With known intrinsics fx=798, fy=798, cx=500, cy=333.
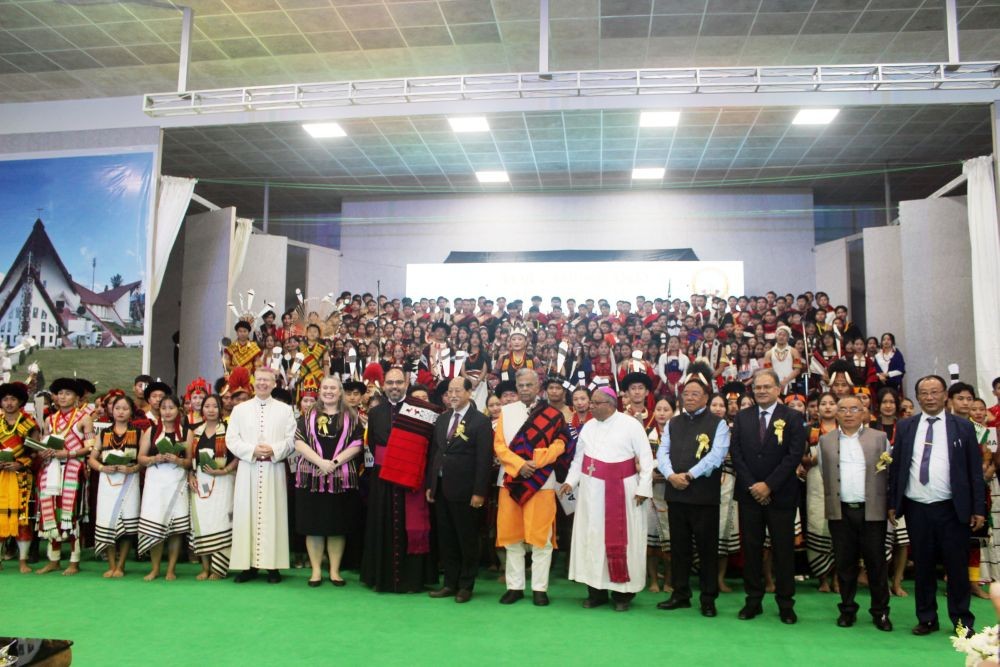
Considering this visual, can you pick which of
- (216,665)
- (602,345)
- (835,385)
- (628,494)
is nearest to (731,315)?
(602,345)

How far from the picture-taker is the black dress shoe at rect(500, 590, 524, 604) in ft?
16.9

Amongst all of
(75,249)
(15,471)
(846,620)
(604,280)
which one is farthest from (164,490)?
(604,280)

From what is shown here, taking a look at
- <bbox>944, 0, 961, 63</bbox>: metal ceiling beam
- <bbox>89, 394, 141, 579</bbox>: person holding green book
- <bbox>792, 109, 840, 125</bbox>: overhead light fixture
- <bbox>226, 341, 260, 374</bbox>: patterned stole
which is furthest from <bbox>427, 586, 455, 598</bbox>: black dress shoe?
<bbox>792, 109, 840, 125</bbox>: overhead light fixture

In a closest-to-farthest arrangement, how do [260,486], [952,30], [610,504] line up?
1. [610,504]
2. [260,486]
3. [952,30]

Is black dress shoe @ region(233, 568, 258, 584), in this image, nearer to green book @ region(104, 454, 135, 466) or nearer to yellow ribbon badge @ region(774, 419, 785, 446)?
green book @ region(104, 454, 135, 466)

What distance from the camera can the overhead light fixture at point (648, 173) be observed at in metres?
13.2

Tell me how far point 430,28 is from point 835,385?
20.6 ft

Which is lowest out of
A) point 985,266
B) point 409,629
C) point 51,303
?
point 409,629

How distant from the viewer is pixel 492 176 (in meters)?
13.7

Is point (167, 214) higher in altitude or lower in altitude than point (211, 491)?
higher

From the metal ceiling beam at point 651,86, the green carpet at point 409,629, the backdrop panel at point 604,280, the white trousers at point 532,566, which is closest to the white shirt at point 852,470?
the green carpet at point 409,629

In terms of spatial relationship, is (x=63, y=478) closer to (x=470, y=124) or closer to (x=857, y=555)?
(x=857, y=555)

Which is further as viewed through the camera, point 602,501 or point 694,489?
point 602,501

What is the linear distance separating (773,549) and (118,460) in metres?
4.68
